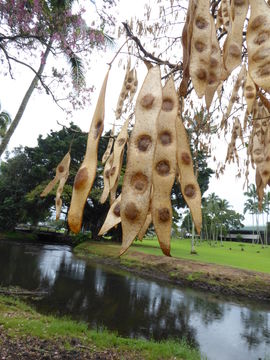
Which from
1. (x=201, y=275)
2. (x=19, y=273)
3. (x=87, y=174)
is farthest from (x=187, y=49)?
(x=201, y=275)

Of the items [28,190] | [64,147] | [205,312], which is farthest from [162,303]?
[28,190]

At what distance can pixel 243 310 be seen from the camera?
37.6 ft

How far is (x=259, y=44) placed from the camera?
67cm

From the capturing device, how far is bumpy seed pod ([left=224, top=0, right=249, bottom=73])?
0.76 m

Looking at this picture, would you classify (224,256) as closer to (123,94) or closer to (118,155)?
(123,94)

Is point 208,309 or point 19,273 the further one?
point 19,273

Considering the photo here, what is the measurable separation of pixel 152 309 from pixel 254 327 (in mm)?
3263

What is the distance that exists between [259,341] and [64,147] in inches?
966

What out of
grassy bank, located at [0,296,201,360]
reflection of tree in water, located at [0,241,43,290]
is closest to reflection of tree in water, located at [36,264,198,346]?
reflection of tree in water, located at [0,241,43,290]

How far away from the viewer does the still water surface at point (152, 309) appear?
8.16 metres

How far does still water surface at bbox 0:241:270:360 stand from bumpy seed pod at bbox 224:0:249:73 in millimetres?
7695

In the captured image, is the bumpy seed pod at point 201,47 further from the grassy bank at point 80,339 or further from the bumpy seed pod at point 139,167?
the grassy bank at point 80,339

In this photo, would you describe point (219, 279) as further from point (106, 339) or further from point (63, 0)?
point (63, 0)

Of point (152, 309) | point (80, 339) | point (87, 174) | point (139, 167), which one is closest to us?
point (139, 167)
